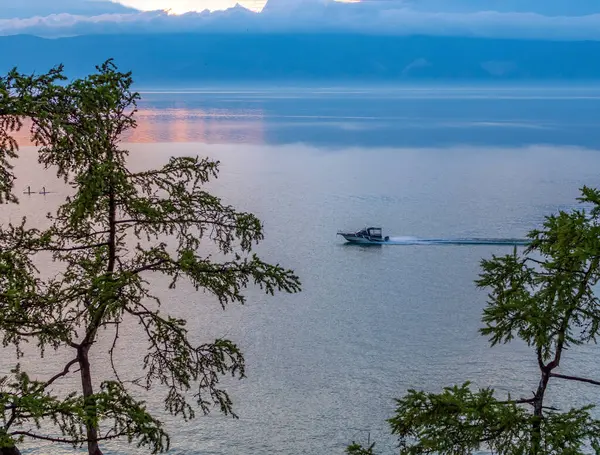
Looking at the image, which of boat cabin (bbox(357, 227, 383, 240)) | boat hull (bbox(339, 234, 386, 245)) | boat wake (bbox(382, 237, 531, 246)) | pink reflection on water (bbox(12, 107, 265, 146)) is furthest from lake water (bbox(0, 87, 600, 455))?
pink reflection on water (bbox(12, 107, 265, 146))

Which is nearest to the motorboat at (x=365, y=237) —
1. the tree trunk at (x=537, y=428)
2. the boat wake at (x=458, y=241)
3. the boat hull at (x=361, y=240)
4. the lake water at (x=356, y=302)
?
the boat hull at (x=361, y=240)

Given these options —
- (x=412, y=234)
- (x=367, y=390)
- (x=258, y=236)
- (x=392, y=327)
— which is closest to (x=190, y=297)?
(x=392, y=327)

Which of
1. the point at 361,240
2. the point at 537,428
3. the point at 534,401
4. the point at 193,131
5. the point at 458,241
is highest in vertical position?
the point at 193,131

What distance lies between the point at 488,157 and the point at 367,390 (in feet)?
294

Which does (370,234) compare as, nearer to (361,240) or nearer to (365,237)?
(365,237)

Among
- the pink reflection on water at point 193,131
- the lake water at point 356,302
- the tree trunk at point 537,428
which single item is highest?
the pink reflection on water at point 193,131

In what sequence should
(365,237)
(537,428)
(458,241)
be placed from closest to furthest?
(537,428) < (365,237) < (458,241)

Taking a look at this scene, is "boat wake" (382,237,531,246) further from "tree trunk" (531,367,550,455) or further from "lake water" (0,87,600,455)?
"tree trunk" (531,367,550,455)

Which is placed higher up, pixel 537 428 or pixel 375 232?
pixel 537 428

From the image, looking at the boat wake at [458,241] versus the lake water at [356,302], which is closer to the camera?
the lake water at [356,302]

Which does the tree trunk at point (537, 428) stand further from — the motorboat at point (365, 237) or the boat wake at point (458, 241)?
the boat wake at point (458, 241)

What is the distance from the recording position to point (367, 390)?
2616 cm

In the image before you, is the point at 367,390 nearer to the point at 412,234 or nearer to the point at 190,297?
the point at 190,297

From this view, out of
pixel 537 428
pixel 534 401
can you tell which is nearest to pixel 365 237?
pixel 534 401
